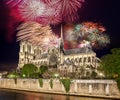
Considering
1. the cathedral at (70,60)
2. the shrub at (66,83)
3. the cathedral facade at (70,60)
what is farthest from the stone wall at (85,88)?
the cathedral at (70,60)

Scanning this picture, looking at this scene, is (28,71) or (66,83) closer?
(66,83)

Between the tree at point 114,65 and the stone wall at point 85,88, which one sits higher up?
the tree at point 114,65

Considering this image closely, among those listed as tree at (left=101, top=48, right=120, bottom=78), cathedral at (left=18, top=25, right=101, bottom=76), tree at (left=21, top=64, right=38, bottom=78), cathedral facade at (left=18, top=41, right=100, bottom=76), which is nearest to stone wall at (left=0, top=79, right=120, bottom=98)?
tree at (left=101, top=48, right=120, bottom=78)

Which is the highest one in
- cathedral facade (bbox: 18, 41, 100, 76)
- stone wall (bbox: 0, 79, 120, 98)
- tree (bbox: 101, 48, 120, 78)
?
cathedral facade (bbox: 18, 41, 100, 76)

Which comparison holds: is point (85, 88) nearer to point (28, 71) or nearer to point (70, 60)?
point (28, 71)

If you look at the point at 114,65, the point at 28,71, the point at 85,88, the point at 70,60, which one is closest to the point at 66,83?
the point at 85,88

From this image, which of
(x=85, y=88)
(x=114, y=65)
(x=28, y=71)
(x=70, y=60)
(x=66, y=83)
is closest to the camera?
(x=114, y=65)

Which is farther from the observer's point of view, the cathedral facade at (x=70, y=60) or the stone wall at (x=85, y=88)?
the cathedral facade at (x=70, y=60)

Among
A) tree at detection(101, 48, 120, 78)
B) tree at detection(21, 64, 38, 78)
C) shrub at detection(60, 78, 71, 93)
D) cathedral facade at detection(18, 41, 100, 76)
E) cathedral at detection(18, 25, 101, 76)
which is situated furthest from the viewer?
cathedral facade at detection(18, 41, 100, 76)

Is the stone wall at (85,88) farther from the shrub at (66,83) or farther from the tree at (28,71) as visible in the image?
the tree at (28,71)

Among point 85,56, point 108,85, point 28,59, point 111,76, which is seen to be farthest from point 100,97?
point 28,59

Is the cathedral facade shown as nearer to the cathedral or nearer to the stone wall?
the cathedral

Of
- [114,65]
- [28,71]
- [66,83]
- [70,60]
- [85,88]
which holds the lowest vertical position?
[85,88]

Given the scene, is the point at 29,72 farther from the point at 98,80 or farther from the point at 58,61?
the point at 98,80
